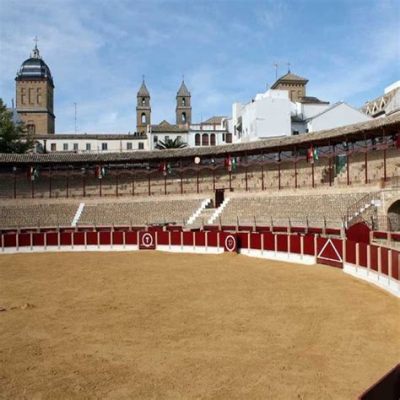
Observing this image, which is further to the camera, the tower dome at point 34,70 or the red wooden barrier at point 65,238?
the tower dome at point 34,70

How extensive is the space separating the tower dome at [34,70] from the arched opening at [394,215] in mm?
73056

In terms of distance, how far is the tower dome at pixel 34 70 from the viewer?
266 ft

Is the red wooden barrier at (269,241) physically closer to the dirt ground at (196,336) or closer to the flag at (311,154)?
the dirt ground at (196,336)

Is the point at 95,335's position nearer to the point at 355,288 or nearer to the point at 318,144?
the point at 355,288

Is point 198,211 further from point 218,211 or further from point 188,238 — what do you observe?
point 188,238

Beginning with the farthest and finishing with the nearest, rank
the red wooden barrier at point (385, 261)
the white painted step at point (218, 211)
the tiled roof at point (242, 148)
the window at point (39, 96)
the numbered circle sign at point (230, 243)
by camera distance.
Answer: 1. the window at point (39, 96)
2. the white painted step at point (218, 211)
3. the tiled roof at point (242, 148)
4. the numbered circle sign at point (230, 243)
5. the red wooden barrier at point (385, 261)

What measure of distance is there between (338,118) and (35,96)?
5757cm

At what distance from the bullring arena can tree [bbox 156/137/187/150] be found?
19199 mm

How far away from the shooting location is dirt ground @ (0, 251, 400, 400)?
6848 mm

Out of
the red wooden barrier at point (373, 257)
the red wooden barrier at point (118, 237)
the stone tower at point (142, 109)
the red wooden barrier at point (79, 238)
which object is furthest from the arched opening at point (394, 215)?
the stone tower at point (142, 109)

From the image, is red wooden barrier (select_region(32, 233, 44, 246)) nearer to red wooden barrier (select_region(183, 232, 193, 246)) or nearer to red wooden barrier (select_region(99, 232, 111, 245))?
red wooden barrier (select_region(99, 232, 111, 245))

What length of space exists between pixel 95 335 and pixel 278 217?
68.1ft

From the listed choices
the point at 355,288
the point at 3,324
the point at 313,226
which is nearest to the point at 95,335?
the point at 3,324

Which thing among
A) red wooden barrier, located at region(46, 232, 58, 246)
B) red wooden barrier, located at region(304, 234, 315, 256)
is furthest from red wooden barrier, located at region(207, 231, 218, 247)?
red wooden barrier, located at region(46, 232, 58, 246)
